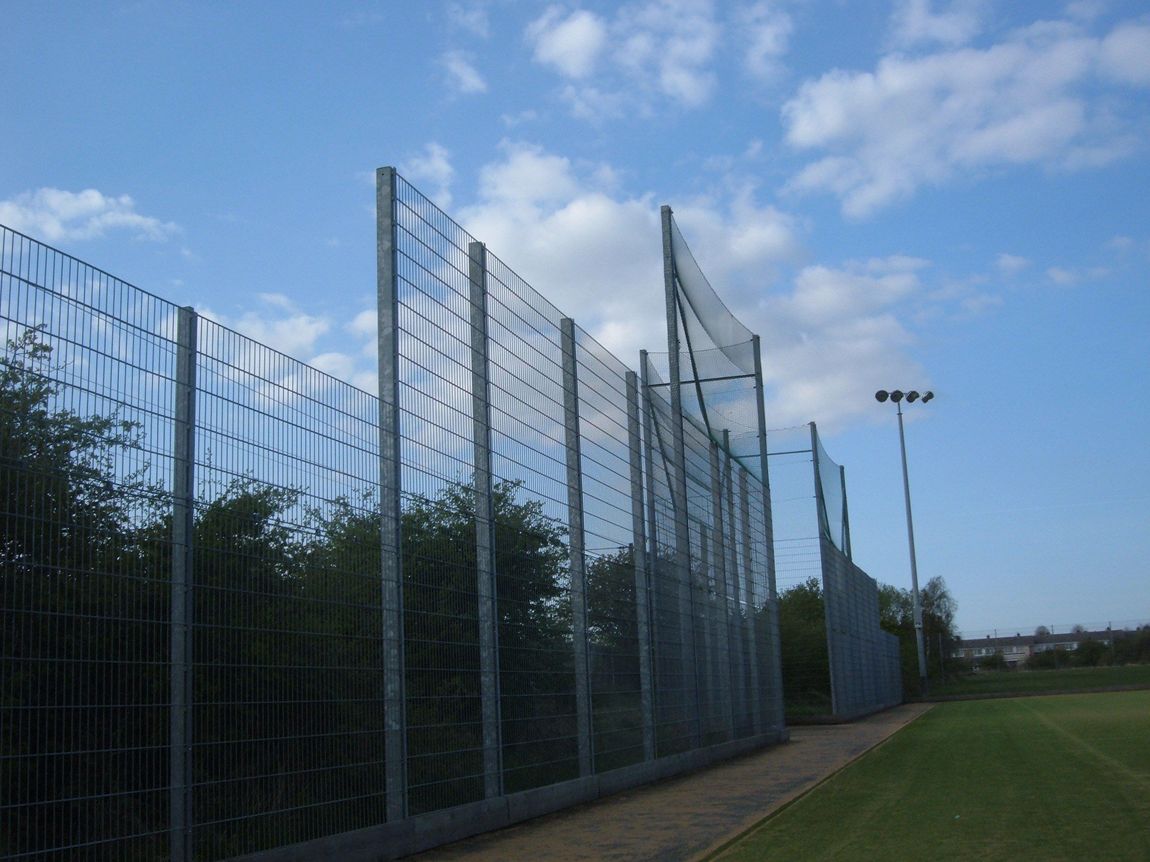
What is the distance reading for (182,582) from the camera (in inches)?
276

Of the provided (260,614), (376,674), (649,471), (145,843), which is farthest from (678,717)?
(145,843)

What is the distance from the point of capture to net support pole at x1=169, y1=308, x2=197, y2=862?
21.8 feet

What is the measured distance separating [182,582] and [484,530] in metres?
4.13

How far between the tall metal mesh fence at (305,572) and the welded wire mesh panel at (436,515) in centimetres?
3

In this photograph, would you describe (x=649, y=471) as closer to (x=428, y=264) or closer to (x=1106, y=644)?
(x=428, y=264)

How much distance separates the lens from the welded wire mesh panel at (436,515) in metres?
9.46

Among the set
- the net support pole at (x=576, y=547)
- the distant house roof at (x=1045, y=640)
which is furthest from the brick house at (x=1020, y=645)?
the net support pole at (x=576, y=547)

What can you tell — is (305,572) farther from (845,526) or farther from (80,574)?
(845,526)

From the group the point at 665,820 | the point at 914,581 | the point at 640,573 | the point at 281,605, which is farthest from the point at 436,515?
the point at 914,581

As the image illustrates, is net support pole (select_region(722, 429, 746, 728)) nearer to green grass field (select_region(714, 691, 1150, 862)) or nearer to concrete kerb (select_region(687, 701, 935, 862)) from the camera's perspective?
concrete kerb (select_region(687, 701, 935, 862))

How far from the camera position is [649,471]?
16062mm

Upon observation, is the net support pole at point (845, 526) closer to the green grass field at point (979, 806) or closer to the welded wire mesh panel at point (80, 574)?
the green grass field at point (979, 806)

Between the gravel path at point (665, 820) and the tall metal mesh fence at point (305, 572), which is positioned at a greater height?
the tall metal mesh fence at point (305, 572)

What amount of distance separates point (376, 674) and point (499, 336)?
12.7ft
